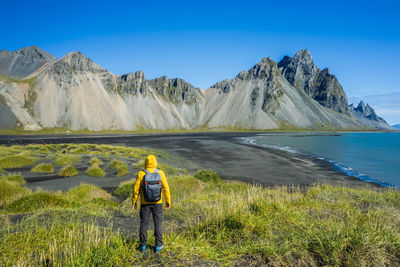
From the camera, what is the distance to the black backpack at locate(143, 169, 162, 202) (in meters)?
5.54

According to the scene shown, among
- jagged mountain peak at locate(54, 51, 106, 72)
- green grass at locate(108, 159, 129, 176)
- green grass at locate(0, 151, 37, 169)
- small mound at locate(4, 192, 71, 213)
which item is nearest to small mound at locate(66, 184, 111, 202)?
small mound at locate(4, 192, 71, 213)

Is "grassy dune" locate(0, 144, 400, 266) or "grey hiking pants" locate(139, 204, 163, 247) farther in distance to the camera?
"grey hiking pants" locate(139, 204, 163, 247)

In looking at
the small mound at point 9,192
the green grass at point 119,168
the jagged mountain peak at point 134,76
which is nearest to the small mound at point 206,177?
the green grass at point 119,168

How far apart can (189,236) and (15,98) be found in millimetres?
162759

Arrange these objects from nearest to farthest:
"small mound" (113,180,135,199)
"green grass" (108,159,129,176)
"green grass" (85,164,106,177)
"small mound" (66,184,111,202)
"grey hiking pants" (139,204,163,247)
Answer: "grey hiking pants" (139,204,163,247) < "small mound" (66,184,111,202) < "small mound" (113,180,135,199) < "green grass" (85,164,106,177) < "green grass" (108,159,129,176)

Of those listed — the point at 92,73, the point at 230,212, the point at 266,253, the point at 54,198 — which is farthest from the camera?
the point at 92,73

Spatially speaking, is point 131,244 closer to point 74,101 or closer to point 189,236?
point 189,236

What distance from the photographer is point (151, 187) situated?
18.2ft

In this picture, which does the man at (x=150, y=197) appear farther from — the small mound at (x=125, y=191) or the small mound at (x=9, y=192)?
the small mound at (x=9, y=192)

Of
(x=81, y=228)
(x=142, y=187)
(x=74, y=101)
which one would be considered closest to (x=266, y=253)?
(x=142, y=187)

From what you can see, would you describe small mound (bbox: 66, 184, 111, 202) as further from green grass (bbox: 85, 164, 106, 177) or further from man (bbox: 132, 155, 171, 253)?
man (bbox: 132, 155, 171, 253)

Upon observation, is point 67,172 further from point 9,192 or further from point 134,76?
point 134,76

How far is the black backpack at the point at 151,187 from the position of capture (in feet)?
18.2

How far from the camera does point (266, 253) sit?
5.32m
